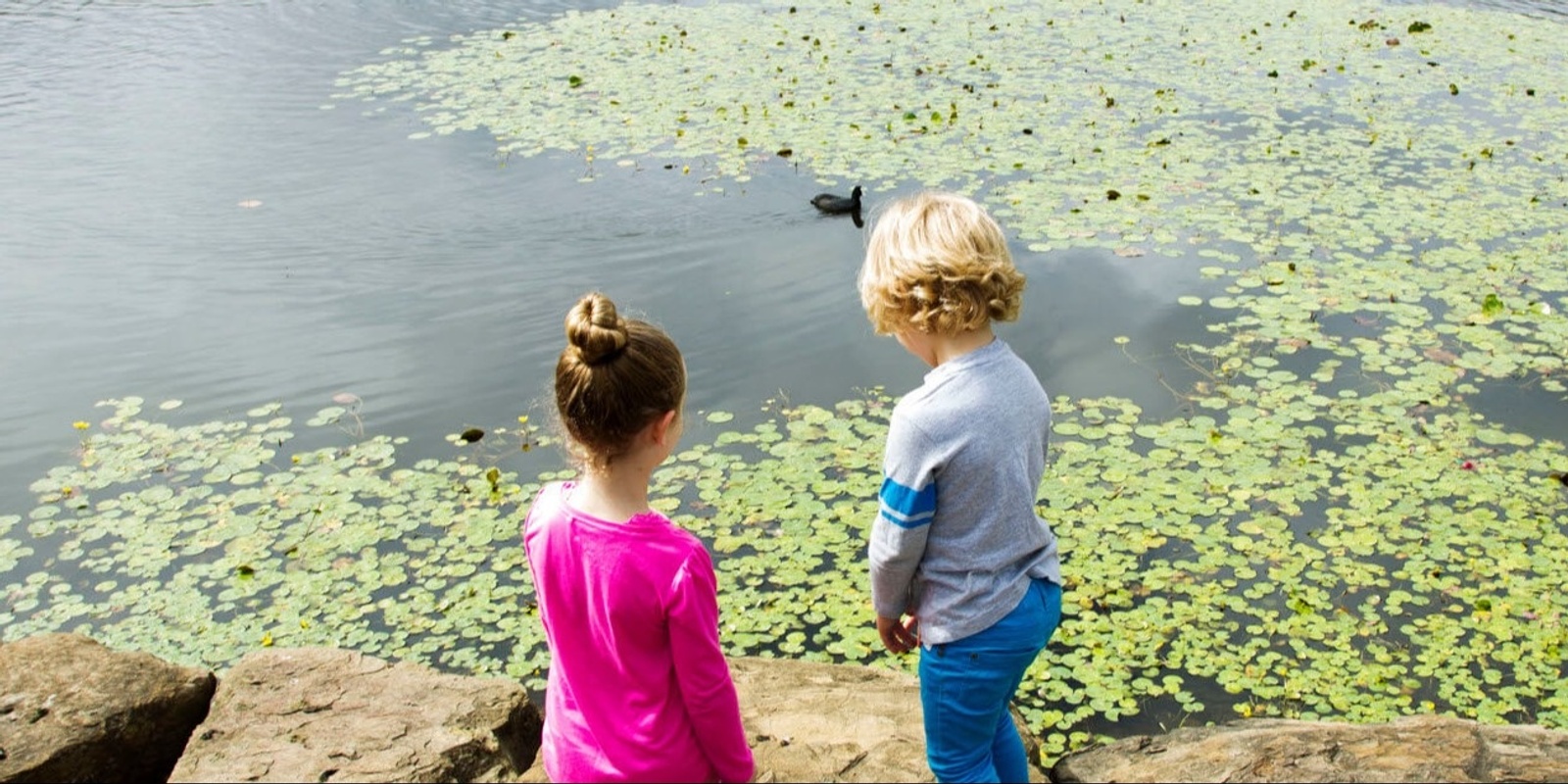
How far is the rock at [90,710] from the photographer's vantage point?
112 inches

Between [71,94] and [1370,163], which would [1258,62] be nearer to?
[1370,163]

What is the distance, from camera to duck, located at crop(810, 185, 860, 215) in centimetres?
718

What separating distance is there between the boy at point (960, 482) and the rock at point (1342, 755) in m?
0.56

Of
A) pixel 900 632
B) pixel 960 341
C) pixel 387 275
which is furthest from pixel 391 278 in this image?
pixel 960 341

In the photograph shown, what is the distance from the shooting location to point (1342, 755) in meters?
2.59

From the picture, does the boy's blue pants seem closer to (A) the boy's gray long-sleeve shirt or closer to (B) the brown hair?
(A) the boy's gray long-sleeve shirt

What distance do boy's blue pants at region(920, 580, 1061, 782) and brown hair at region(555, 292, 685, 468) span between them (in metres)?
0.71

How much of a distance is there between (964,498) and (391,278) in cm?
495

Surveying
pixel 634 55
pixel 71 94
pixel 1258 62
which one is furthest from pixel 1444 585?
pixel 71 94

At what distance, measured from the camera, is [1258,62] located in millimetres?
10398

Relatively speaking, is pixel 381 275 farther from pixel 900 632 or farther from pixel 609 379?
pixel 609 379

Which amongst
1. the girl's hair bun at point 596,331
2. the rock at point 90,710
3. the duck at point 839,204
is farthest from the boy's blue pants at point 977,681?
the duck at point 839,204

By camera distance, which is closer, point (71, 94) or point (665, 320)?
point (665, 320)

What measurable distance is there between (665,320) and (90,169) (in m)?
4.02
